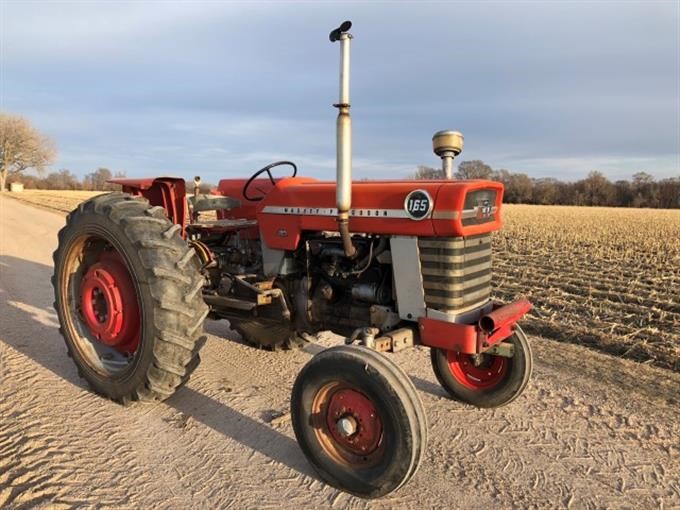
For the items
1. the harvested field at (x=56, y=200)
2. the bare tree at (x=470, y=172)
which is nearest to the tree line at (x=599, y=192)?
the harvested field at (x=56, y=200)

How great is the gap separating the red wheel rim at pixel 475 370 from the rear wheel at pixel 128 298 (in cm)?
184

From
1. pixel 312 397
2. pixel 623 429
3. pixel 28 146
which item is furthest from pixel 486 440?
pixel 28 146

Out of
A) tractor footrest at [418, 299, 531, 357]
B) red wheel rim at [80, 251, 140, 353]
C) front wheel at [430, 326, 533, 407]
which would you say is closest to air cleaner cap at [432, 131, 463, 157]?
tractor footrest at [418, 299, 531, 357]

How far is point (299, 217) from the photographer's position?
363cm

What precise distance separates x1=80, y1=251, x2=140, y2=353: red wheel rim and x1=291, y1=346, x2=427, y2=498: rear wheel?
5.38 feet

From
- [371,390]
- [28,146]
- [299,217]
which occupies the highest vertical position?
[28,146]

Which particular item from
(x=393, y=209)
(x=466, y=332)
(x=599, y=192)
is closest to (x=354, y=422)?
(x=466, y=332)

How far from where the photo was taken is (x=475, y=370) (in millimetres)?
3887

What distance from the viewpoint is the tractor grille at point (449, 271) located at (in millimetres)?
3004

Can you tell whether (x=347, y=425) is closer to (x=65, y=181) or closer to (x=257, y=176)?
(x=257, y=176)

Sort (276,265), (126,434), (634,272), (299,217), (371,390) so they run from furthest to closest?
(634,272)
(276,265)
(299,217)
(126,434)
(371,390)

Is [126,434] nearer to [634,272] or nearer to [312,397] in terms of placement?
[312,397]

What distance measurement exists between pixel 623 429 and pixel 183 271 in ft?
10.1

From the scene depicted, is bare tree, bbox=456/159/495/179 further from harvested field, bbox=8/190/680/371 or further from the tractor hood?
harvested field, bbox=8/190/680/371
